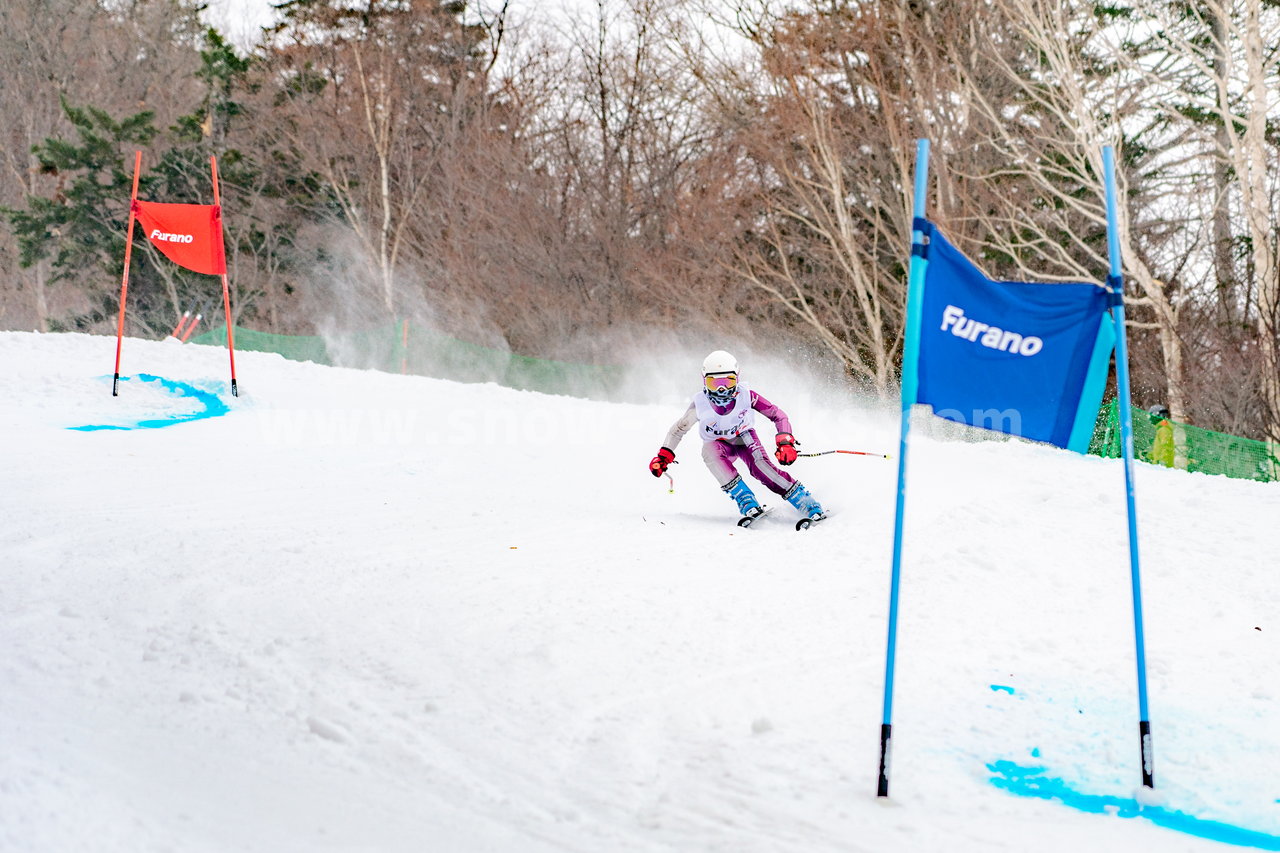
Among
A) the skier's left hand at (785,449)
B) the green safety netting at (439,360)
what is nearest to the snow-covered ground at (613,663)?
the skier's left hand at (785,449)

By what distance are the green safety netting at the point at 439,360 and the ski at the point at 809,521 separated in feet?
50.3

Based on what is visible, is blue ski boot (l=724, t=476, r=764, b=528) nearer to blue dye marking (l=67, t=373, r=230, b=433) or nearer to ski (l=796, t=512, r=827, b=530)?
ski (l=796, t=512, r=827, b=530)

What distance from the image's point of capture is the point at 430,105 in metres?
30.8

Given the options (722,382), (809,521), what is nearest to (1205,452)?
(809,521)

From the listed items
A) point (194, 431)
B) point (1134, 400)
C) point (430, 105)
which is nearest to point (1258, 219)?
point (1134, 400)

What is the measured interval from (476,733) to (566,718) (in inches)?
15.9

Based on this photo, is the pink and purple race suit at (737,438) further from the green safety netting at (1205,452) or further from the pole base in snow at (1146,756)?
the green safety netting at (1205,452)

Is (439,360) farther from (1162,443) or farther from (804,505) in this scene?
(804,505)

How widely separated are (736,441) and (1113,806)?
5463 millimetres

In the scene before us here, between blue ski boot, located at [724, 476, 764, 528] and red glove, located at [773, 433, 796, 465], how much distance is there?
1.41ft

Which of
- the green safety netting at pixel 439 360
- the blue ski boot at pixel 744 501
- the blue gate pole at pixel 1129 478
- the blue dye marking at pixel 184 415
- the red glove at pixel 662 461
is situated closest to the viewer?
the blue gate pole at pixel 1129 478

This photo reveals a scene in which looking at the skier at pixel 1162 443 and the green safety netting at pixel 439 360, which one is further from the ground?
the green safety netting at pixel 439 360

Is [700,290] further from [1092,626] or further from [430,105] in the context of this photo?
[1092,626]

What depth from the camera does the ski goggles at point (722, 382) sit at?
8.78 m
